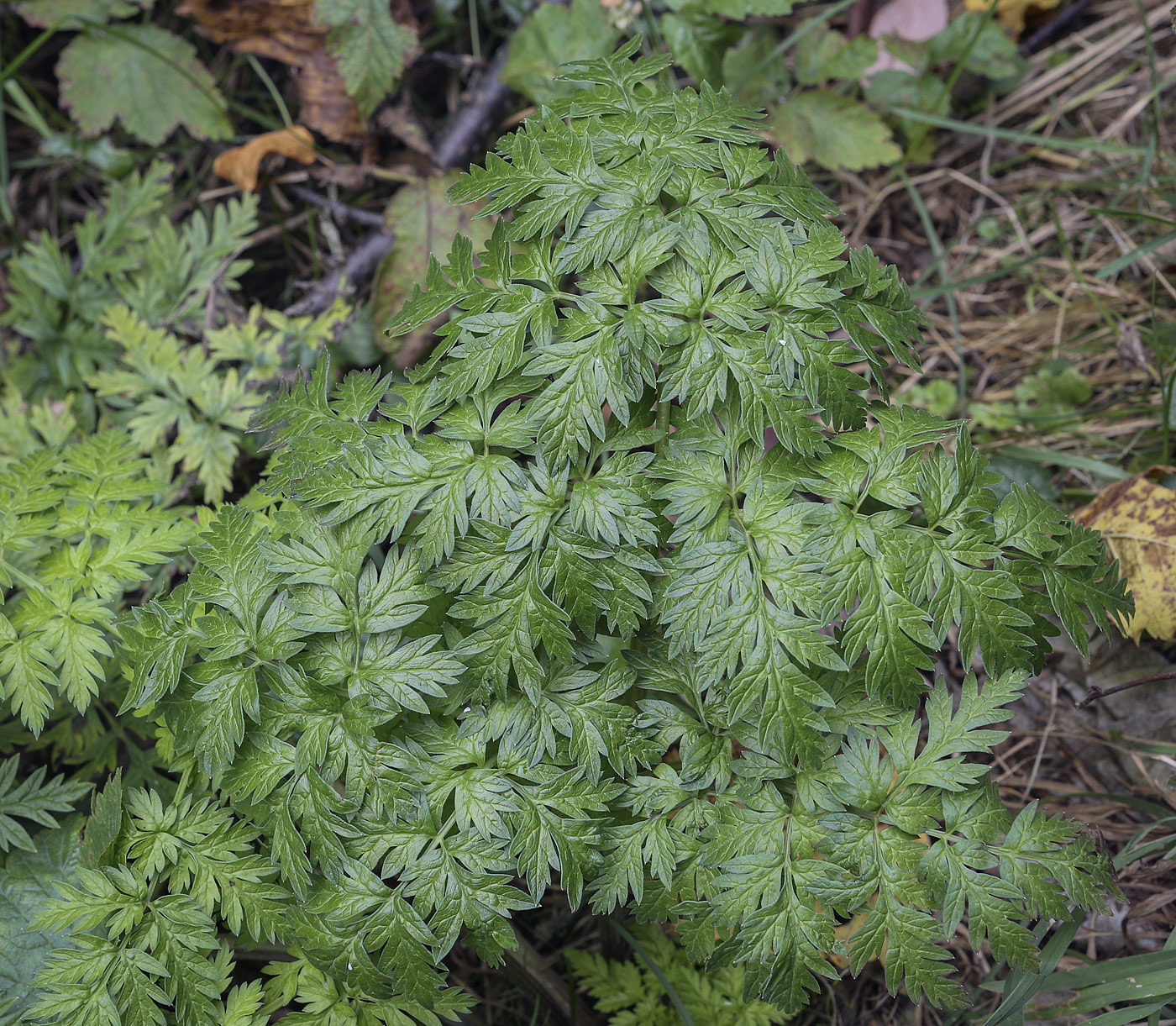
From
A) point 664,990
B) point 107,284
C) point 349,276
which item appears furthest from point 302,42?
point 664,990

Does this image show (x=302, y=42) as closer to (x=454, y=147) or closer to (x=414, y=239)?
(x=454, y=147)

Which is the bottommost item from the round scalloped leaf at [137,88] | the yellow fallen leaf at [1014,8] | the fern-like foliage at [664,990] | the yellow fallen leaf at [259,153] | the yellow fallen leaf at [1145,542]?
the fern-like foliage at [664,990]

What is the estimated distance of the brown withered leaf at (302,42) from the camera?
3459 millimetres

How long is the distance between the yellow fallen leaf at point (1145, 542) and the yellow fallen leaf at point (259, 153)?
10.2ft

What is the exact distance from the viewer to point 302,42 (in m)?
3.51

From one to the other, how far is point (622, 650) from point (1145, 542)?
5.15 ft

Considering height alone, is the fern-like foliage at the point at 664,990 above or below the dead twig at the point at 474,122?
below

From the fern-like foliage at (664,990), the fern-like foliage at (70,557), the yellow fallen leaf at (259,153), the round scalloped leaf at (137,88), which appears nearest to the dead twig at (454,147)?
the yellow fallen leaf at (259,153)

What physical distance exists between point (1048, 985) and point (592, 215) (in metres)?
1.91

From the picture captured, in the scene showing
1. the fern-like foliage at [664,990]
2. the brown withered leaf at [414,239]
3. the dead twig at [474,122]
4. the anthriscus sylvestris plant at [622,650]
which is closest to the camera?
the anthriscus sylvestris plant at [622,650]

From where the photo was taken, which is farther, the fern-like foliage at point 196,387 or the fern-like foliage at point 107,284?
the fern-like foliage at point 107,284

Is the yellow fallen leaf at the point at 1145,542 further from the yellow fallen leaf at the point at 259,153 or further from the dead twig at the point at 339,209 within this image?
the yellow fallen leaf at the point at 259,153

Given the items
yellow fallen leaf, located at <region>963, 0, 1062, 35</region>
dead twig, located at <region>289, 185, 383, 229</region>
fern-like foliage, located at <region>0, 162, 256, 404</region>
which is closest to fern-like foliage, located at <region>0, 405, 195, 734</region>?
fern-like foliage, located at <region>0, 162, 256, 404</region>

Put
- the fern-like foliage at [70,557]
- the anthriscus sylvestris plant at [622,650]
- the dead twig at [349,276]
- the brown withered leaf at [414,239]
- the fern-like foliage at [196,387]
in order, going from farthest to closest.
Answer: the dead twig at [349,276], the brown withered leaf at [414,239], the fern-like foliage at [196,387], the fern-like foliage at [70,557], the anthriscus sylvestris plant at [622,650]
